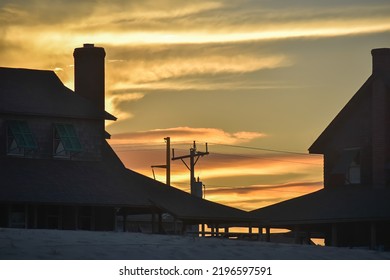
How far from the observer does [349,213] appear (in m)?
71.2

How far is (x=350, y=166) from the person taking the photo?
76.5m

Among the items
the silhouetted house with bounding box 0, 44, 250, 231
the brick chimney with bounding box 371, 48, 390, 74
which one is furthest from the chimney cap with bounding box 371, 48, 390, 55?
the silhouetted house with bounding box 0, 44, 250, 231

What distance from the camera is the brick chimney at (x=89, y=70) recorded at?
79.6m

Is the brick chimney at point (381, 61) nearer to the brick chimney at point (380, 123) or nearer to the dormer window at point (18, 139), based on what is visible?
the brick chimney at point (380, 123)

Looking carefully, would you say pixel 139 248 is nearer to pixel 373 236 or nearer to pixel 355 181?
pixel 373 236

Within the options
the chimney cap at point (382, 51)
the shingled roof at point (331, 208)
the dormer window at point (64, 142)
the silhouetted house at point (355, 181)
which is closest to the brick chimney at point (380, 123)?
the silhouetted house at point (355, 181)

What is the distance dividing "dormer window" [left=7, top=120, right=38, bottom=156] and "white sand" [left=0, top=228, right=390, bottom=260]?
12378mm

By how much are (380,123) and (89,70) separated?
1763 cm

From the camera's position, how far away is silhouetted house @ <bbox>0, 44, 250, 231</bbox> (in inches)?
2872

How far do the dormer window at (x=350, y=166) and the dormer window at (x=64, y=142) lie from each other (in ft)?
48.8
